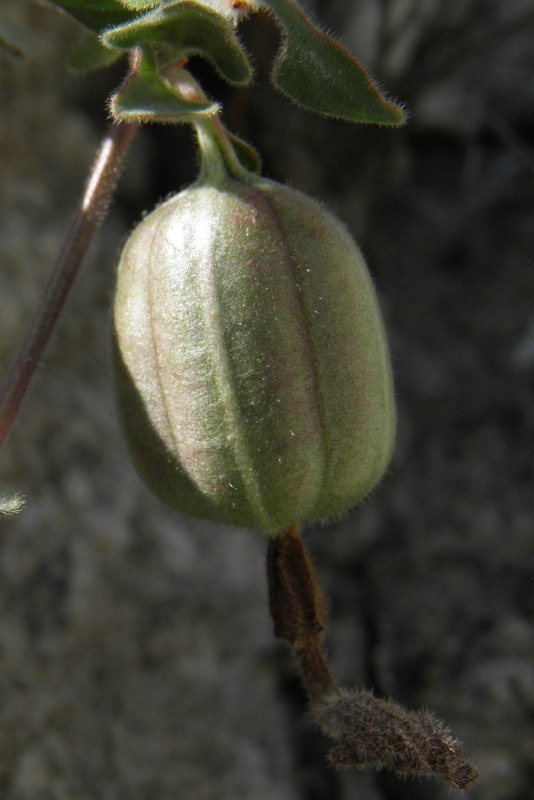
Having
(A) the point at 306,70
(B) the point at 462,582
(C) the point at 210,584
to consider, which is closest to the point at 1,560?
(C) the point at 210,584

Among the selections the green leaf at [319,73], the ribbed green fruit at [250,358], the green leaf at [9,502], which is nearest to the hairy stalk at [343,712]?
the ribbed green fruit at [250,358]

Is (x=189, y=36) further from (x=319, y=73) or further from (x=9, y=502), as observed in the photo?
(x=9, y=502)

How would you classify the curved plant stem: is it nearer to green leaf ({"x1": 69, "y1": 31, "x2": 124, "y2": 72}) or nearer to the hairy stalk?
green leaf ({"x1": 69, "y1": 31, "x2": 124, "y2": 72})

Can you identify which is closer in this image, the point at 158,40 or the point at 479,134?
the point at 158,40

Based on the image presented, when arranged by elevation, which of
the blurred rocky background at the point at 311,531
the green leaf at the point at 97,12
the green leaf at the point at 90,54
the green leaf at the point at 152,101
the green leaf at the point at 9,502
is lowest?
the blurred rocky background at the point at 311,531

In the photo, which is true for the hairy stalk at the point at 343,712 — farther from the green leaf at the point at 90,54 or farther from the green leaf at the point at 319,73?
the green leaf at the point at 90,54

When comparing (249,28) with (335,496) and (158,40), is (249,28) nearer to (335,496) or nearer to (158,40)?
(158,40)
